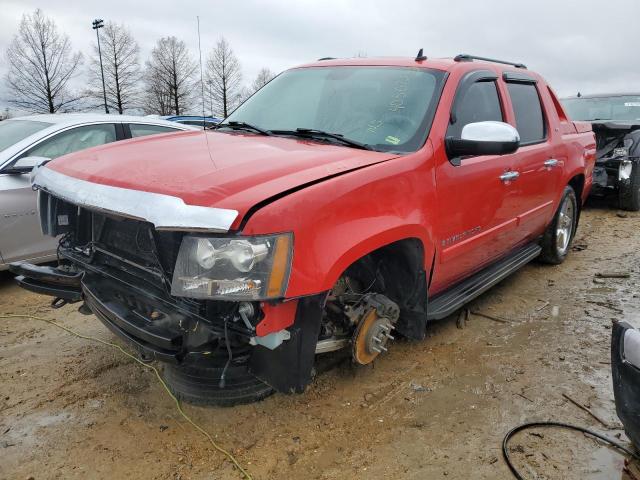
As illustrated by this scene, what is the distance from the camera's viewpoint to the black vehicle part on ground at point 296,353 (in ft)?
7.13

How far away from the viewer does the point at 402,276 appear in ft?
9.36

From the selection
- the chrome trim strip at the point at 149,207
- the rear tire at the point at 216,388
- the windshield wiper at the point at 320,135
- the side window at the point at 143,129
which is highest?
the side window at the point at 143,129

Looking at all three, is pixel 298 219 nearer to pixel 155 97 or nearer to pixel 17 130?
pixel 17 130

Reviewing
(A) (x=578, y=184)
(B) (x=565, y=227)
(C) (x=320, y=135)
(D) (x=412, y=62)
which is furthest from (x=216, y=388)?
(A) (x=578, y=184)

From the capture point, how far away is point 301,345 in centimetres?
220

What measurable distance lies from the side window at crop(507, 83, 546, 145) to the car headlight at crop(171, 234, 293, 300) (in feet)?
8.92

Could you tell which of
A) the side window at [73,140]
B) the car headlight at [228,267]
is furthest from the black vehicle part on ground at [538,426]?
the side window at [73,140]

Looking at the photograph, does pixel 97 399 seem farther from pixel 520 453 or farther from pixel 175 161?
pixel 520 453

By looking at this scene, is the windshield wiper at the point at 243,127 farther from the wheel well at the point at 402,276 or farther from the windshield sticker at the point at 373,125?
the wheel well at the point at 402,276

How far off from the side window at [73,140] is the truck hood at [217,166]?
1.91m

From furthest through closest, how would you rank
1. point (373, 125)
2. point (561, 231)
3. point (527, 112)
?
point (561, 231) < point (527, 112) < point (373, 125)

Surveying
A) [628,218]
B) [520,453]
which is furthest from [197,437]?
[628,218]

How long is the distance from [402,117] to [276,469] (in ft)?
6.54

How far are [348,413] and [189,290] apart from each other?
1.22 m
